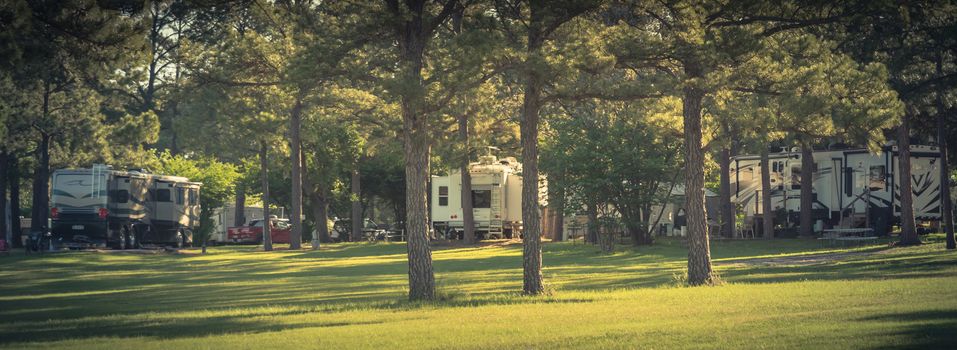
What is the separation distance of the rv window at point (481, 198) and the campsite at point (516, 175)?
0.21 m

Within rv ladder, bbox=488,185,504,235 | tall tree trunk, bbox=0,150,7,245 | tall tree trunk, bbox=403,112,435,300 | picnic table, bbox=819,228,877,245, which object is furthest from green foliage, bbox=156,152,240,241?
tall tree trunk, bbox=403,112,435,300

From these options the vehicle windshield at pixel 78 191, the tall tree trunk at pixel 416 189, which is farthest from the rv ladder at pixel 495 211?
the tall tree trunk at pixel 416 189

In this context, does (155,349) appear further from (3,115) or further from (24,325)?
(3,115)

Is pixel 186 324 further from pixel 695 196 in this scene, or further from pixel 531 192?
pixel 695 196

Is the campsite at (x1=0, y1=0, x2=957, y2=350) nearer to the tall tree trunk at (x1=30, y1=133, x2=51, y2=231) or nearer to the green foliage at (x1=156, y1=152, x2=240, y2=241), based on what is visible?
the tall tree trunk at (x1=30, y1=133, x2=51, y2=231)

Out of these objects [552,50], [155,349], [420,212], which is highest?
[552,50]

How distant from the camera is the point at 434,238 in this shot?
54.5m

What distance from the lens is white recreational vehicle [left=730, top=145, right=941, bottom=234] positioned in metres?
43.9

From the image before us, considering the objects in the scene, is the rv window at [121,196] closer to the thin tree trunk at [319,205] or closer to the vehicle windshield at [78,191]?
the vehicle windshield at [78,191]

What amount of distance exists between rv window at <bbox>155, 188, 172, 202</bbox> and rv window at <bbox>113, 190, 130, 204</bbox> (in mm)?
3470

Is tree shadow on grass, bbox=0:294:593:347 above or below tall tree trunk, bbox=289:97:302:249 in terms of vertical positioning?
below

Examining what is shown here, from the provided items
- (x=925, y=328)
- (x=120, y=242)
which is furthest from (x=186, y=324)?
(x=120, y=242)

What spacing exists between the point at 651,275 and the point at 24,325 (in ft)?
52.0

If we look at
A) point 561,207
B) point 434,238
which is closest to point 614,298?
point 561,207
